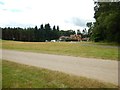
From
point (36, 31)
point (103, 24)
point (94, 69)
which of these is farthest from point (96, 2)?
point (36, 31)

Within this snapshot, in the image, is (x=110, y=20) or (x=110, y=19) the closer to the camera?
(x=110, y=19)

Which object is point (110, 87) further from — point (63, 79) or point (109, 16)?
point (109, 16)

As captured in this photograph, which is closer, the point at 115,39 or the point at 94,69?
the point at 94,69

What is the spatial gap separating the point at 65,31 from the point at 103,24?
100 meters

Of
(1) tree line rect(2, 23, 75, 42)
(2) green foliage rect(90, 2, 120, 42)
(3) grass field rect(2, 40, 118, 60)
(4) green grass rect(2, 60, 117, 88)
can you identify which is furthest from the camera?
(1) tree line rect(2, 23, 75, 42)

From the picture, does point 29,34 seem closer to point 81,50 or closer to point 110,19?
point 110,19

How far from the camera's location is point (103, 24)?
128 feet

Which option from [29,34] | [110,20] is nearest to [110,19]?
[110,20]

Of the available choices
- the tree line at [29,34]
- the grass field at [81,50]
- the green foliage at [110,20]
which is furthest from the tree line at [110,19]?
the tree line at [29,34]

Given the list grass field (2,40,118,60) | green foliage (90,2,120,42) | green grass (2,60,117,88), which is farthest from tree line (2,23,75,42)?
A: green grass (2,60,117,88)

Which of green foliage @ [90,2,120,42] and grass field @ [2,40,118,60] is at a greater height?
green foliage @ [90,2,120,42]

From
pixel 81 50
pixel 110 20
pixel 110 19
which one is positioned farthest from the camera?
pixel 110 20

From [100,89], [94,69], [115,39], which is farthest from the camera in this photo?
[115,39]

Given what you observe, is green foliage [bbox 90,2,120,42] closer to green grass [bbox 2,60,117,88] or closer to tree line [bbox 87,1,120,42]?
tree line [bbox 87,1,120,42]
